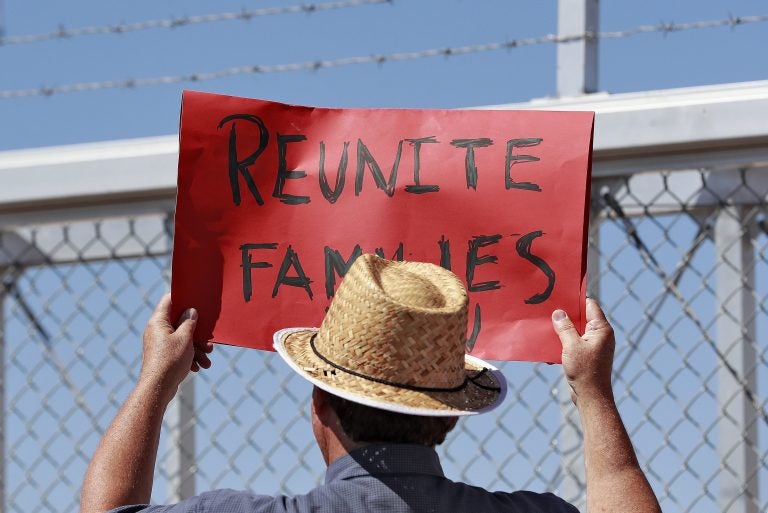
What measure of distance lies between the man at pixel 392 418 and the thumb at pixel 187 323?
0.71 ft

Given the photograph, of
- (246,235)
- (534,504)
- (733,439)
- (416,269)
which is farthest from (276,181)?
(733,439)

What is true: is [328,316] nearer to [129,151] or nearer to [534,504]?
[534,504]

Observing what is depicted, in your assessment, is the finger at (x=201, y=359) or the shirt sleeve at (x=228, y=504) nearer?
the shirt sleeve at (x=228, y=504)

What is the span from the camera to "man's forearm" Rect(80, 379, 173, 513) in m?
2.06

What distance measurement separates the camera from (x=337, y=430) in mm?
1969

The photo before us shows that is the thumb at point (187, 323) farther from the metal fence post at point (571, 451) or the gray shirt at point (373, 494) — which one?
the metal fence post at point (571, 451)

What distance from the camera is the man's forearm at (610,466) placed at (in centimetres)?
200

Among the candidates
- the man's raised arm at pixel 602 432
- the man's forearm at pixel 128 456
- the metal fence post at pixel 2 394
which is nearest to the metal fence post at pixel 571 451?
the man's raised arm at pixel 602 432

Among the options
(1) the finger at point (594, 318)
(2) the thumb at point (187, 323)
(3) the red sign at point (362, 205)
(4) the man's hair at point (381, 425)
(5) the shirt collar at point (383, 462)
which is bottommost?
(5) the shirt collar at point (383, 462)

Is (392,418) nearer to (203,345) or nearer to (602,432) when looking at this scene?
(602,432)

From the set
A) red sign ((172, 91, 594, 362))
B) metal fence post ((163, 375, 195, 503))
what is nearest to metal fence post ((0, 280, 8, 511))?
metal fence post ((163, 375, 195, 503))

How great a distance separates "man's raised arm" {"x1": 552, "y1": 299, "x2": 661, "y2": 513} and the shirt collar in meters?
0.24

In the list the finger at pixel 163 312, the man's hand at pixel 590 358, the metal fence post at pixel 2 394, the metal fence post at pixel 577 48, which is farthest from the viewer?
the metal fence post at pixel 2 394

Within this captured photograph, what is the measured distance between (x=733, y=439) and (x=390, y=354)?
3.40ft
